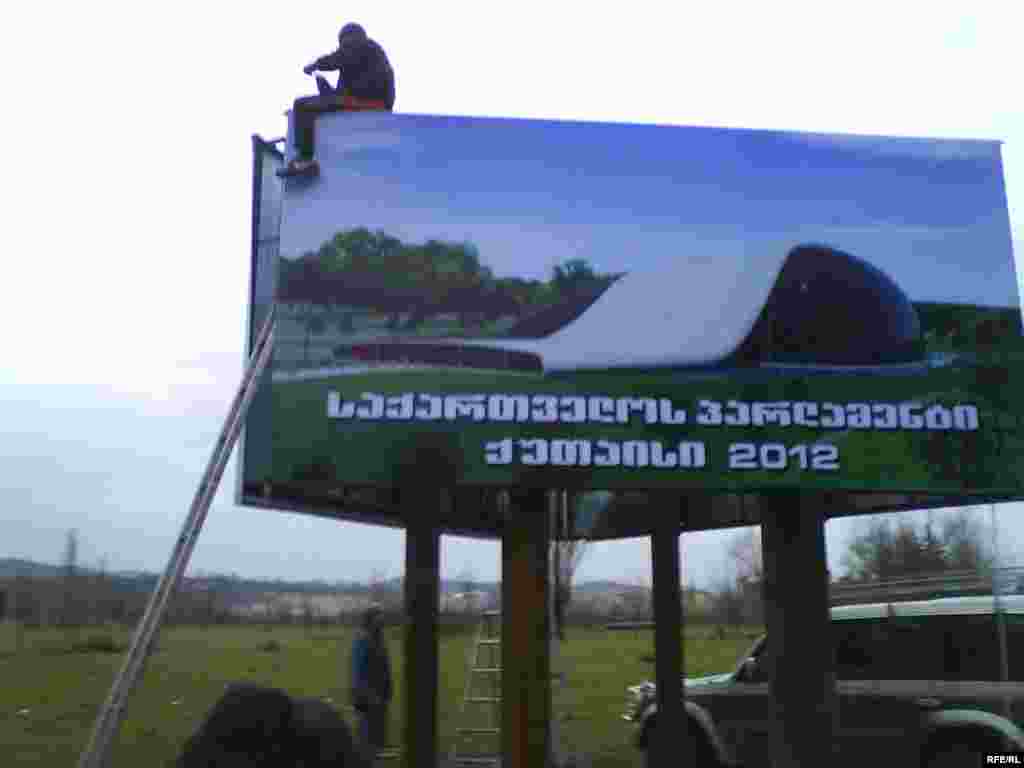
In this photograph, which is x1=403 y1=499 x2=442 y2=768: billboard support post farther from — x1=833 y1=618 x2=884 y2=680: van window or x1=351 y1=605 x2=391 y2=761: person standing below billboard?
x1=833 y1=618 x2=884 y2=680: van window

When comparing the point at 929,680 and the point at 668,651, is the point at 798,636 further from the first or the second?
the point at 668,651

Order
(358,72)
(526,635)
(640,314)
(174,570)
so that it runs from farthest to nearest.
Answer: (358,72)
(640,314)
(526,635)
(174,570)

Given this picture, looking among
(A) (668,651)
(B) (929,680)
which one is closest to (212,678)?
(A) (668,651)

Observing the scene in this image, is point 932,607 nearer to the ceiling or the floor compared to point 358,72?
nearer to the floor

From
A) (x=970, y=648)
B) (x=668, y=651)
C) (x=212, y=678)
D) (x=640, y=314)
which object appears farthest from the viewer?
(x=212, y=678)

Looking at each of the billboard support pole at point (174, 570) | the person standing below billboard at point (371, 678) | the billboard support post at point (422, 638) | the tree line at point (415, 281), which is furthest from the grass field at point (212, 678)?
the tree line at point (415, 281)

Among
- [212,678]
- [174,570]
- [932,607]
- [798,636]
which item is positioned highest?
[174,570]

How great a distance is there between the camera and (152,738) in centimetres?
1570

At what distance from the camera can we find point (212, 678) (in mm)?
22219

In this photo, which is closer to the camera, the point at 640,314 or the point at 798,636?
the point at 640,314

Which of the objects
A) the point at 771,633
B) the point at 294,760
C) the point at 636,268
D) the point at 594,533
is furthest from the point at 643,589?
the point at 294,760

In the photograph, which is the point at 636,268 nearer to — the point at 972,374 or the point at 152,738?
the point at 972,374

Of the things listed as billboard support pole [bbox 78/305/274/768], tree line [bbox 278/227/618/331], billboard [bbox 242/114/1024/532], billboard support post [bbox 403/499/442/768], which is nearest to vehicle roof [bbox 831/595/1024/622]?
billboard [bbox 242/114/1024/532]

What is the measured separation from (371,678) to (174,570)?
3677 mm
